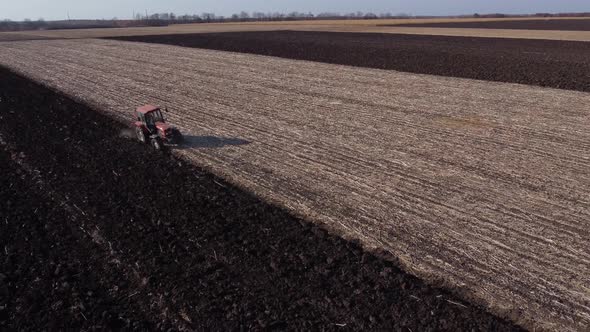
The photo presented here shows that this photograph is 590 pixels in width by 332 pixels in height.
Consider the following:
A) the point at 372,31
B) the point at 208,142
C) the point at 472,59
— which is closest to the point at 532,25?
the point at 372,31

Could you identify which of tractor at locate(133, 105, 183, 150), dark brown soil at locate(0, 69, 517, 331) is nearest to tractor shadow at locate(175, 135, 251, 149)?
tractor at locate(133, 105, 183, 150)

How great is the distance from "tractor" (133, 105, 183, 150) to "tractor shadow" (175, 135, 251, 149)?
0.46 m

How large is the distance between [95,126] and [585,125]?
18554mm

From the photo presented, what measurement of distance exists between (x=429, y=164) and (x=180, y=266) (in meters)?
7.86

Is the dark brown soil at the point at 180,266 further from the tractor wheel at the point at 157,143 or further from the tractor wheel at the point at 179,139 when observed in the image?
the tractor wheel at the point at 179,139

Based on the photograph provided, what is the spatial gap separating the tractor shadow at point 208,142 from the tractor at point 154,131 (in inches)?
18.0

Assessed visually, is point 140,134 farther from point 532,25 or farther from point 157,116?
point 532,25

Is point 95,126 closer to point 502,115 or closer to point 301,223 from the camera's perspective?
point 301,223

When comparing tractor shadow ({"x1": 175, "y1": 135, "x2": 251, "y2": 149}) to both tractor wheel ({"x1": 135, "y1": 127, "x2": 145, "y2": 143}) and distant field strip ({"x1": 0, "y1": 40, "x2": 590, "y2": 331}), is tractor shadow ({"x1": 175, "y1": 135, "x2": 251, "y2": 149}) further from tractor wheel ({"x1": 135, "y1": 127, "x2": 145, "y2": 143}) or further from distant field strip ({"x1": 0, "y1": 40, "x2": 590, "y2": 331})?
tractor wheel ({"x1": 135, "y1": 127, "x2": 145, "y2": 143})

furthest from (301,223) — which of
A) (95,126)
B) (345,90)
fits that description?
(345,90)

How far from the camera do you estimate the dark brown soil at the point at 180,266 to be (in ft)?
22.9

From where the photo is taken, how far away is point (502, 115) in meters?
18.2

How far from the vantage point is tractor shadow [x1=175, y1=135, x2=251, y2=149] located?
601 inches

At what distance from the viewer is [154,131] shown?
15.0 m
